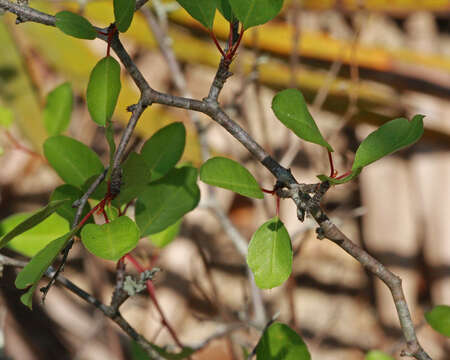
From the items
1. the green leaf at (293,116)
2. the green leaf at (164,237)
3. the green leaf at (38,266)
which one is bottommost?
the green leaf at (38,266)

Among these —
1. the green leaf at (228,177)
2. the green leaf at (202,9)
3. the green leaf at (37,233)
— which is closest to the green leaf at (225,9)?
the green leaf at (202,9)

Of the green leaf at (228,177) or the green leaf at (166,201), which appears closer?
the green leaf at (228,177)

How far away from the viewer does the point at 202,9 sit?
1.44 ft

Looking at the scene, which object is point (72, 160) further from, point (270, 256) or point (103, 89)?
point (270, 256)

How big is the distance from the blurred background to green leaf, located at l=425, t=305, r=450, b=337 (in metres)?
0.99

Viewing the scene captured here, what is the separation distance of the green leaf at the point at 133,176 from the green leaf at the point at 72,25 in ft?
0.33

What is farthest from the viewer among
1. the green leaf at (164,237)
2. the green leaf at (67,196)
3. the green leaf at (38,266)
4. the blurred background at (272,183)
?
the blurred background at (272,183)

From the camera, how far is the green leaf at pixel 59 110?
71cm

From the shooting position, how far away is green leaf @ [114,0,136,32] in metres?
0.41

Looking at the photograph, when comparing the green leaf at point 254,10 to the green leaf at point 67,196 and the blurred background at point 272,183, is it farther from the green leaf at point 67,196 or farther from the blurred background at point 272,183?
the blurred background at point 272,183

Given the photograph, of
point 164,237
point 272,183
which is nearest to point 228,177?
point 164,237

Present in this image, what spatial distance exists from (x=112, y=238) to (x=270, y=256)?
12 centimetres

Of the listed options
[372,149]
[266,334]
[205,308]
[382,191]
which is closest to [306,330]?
[205,308]

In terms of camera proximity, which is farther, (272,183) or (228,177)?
(272,183)
